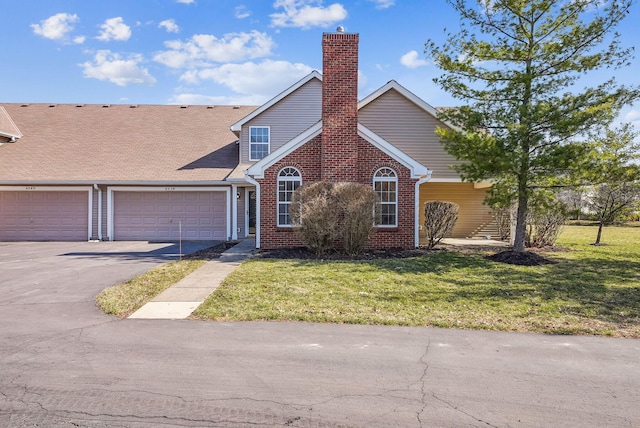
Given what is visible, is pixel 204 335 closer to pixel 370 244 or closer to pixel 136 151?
pixel 370 244

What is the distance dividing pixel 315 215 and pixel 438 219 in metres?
4.86

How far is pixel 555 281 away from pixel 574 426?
6776mm

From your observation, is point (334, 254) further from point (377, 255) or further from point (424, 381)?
point (424, 381)

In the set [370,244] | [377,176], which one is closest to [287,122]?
[377,176]

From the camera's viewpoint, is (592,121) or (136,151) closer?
(592,121)

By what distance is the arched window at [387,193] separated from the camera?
14688 millimetres

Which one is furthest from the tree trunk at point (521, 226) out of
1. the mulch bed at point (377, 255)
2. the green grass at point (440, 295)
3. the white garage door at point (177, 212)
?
the white garage door at point (177, 212)

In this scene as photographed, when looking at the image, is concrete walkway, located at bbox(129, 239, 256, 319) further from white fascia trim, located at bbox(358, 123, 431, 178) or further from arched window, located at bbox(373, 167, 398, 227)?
white fascia trim, located at bbox(358, 123, 431, 178)

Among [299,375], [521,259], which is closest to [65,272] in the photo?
[299,375]

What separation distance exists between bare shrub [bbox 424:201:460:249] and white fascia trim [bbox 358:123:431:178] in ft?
4.33

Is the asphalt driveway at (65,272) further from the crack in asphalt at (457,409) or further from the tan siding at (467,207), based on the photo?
the tan siding at (467,207)

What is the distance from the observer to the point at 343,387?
4.36m

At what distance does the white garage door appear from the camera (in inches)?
742

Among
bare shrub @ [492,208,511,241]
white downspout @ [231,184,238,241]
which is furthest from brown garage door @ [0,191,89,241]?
bare shrub @ [492,208,511,241]
